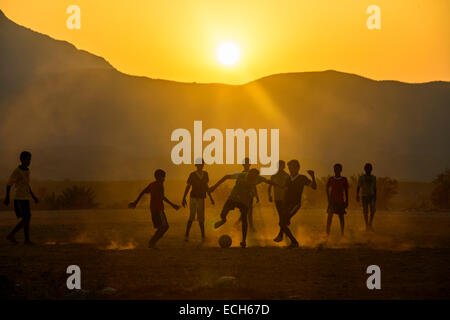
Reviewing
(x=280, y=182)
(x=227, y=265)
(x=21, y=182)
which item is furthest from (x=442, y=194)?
(x=227, y=265)

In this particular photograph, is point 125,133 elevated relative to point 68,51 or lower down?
lower down

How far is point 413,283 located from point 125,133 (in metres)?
128

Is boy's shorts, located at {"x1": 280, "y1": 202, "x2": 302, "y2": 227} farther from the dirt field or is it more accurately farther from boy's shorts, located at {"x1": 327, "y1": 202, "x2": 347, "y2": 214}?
boy's shorts, located at {"x1": 327, "y1": 202, "x2": 347, "y2": 214}

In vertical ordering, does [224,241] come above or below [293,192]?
below

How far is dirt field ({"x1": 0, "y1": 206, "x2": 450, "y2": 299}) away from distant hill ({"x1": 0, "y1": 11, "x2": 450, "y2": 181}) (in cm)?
8546

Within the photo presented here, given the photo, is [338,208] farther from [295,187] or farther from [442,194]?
[442,194]

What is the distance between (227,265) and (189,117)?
13314cm

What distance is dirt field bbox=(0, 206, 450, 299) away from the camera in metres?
12.2

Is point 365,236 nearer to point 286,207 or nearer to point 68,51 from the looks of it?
point 286,207

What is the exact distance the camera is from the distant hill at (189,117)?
121000 millimetres

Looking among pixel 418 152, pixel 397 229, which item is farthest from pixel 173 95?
pixel 397 229

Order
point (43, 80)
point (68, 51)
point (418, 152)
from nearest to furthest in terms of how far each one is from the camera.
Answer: point (418, 152)
point (43, 80)
point (68, 51)

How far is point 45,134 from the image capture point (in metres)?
131

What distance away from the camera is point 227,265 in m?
15.5
